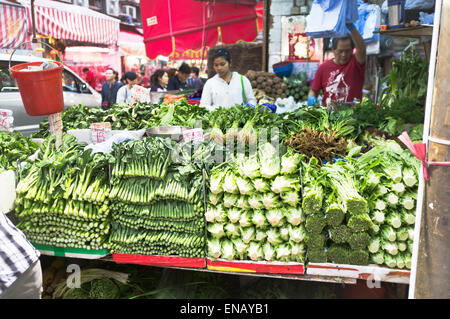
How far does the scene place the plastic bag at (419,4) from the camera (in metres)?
3.89

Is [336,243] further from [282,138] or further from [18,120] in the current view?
[18,120]

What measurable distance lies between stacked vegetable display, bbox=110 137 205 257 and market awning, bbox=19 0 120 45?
9.25 metres

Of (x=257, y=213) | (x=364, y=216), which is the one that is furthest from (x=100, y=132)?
(x=364, y=216)

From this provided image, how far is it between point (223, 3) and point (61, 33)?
6545mm

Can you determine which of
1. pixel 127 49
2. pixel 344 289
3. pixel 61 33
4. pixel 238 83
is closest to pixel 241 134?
pixel 344 289

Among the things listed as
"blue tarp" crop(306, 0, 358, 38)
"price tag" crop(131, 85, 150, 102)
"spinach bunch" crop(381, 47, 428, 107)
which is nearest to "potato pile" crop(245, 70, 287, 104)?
"blue tarp" crop(306, 0, 358, 38)

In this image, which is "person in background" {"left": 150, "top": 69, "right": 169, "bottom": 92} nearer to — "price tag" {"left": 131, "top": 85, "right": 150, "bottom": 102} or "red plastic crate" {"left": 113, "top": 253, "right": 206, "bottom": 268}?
"price tag" {"left": 131, "top": 85, "right": 150, "bottom": 102}

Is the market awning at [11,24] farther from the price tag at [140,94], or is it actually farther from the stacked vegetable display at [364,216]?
the stacked vegetable display at [364,216]

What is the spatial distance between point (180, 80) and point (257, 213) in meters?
9.01

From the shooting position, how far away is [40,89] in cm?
294

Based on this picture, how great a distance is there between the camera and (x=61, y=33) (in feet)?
37.1

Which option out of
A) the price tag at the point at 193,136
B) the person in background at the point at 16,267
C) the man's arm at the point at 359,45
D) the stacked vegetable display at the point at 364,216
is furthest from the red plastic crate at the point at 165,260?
the man's arm at the point at 359,45

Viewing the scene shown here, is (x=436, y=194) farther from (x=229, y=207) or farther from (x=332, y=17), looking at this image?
(x=332, y=17)

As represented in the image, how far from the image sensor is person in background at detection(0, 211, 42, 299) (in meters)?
2.02
